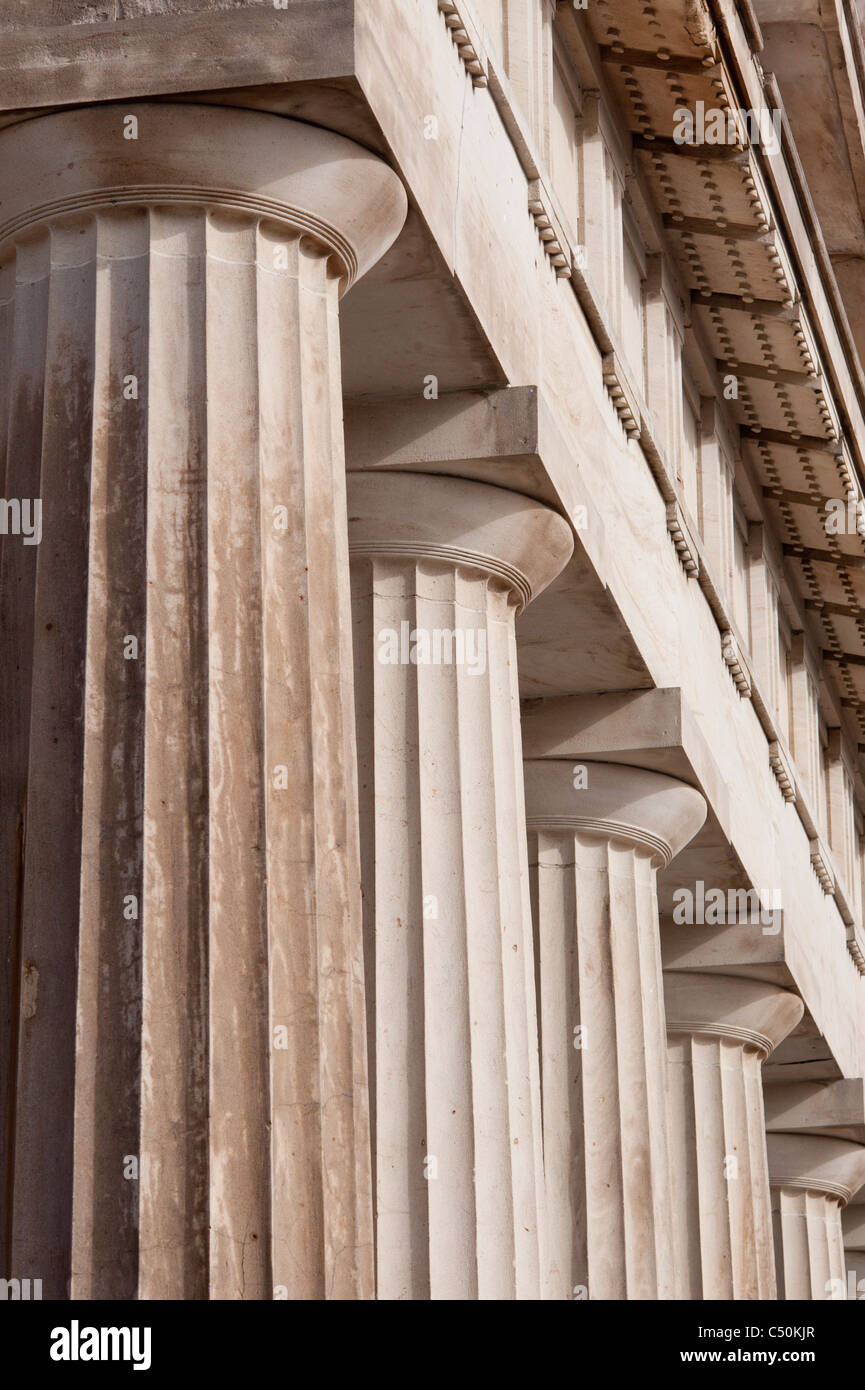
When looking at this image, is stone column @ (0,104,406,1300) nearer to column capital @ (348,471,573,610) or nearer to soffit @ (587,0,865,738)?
column capital @ (348,471,573,610)

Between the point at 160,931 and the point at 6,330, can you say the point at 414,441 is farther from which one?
the point at 160,931

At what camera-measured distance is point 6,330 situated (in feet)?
39.7

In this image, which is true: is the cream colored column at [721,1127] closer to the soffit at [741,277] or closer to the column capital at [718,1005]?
the column capital at [718,1005]

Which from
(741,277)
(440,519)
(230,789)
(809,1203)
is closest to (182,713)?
(230,789)

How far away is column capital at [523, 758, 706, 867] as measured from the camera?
20062 millimetres

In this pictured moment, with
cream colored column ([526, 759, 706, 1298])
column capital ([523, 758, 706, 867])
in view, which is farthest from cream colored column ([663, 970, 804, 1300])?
column capital ([523, 758, 706, 867])

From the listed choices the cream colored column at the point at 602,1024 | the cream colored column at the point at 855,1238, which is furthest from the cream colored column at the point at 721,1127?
the cream colored column at the point at 855,1238

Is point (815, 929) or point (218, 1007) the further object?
point (815, 929)

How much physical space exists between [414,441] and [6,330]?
4.04 m

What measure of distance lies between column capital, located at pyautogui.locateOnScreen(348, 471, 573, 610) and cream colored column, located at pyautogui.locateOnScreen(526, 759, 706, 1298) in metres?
4.33

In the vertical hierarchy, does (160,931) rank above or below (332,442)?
below
